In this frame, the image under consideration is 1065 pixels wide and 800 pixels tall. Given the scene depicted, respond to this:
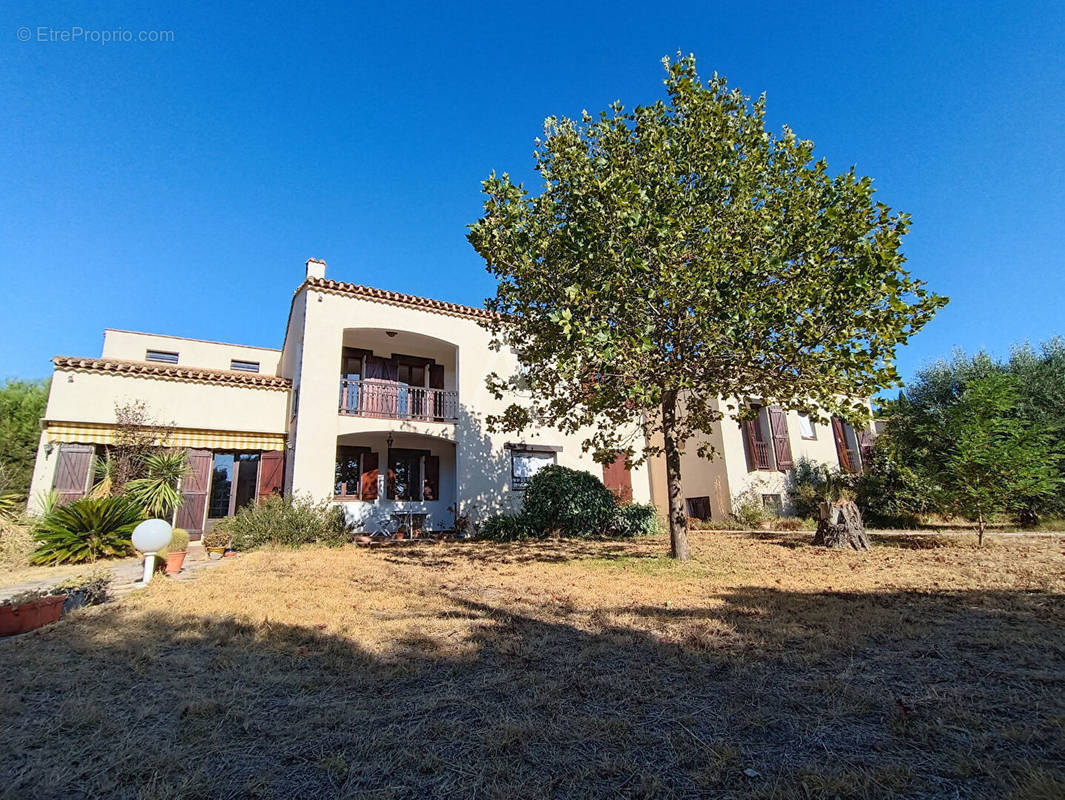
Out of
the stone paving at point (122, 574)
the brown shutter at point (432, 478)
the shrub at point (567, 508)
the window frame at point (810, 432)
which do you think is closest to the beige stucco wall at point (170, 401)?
the brown shutter at point (432, 478)

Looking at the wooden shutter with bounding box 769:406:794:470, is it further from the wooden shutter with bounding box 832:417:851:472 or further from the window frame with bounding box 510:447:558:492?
the window frame with bounding box 510:447:558:492

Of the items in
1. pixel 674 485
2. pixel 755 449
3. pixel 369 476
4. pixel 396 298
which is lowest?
pixel 674 485

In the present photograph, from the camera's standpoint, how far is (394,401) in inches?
639

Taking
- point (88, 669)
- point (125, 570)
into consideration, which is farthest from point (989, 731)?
point (125, 570)

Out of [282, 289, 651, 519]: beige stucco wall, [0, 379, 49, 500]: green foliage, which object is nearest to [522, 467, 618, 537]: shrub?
[282, 289, 651, 519]: beige stucco wall

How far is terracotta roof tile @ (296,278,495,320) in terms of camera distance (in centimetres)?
1484

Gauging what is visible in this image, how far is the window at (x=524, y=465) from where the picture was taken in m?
16.6

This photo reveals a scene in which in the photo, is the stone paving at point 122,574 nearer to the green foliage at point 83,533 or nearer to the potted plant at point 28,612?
the green foliage at point 83,533

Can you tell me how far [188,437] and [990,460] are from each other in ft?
64.3

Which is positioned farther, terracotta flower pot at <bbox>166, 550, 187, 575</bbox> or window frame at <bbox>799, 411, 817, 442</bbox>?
window frame at <bbox>799, 411, 817, 442</bbox>

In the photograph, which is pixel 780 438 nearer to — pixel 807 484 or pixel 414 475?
pixel 807 484

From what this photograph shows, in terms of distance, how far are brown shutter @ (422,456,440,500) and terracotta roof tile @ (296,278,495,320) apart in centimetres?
503

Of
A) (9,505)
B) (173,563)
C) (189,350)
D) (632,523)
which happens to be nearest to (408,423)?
(632,523)

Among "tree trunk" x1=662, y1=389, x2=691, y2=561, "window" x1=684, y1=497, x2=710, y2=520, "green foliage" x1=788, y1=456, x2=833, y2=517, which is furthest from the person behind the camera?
"window" x1=684, y1=497, x2=710, y2=520
